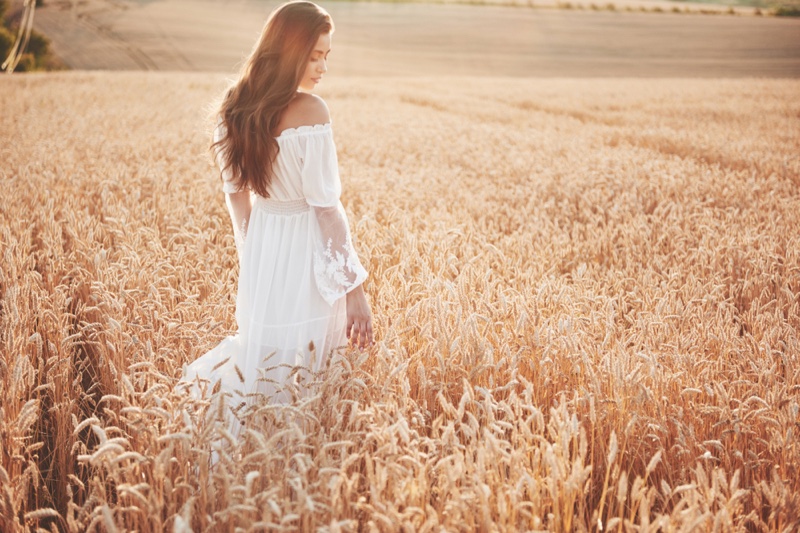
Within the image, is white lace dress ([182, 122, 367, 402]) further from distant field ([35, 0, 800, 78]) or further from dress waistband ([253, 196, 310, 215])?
distant field ([35, 0, 800, 78])

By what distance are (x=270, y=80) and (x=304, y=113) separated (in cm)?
19

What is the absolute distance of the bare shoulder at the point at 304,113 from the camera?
88.1 inches

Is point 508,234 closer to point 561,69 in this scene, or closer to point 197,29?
point 561,69

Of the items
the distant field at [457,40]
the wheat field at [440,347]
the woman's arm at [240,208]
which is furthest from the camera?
the distant field at [457,40]

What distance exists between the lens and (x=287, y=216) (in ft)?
8.05

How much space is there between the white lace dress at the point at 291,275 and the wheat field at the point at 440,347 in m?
0.19

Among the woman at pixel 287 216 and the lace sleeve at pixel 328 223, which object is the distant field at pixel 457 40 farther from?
the lace sleeve at pixel 328 223

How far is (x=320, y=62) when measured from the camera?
2273mm

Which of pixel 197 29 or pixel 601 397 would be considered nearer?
pixel 601 397

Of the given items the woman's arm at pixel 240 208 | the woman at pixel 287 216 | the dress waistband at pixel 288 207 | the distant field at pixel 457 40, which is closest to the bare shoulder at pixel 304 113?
the woman at pixel 287 216

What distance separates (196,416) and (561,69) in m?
40.0

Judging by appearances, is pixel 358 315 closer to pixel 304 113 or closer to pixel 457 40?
pixel 304 113

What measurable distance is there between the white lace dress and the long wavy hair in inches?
2.9

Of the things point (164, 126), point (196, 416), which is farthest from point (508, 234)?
point (164, 126)
